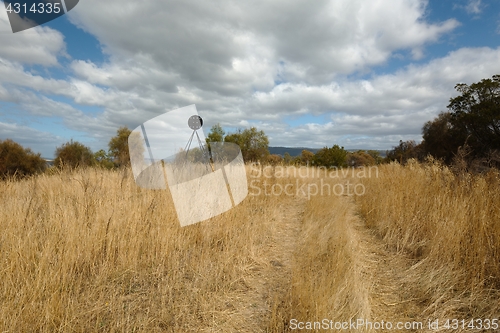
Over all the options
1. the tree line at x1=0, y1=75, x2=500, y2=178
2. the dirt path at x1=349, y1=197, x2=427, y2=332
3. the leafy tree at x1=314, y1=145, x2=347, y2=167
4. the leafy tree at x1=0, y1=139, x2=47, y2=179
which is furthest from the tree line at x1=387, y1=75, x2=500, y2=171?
the leafy tree at x1=0, y1=139, x2=47, y2=179

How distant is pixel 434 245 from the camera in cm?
341

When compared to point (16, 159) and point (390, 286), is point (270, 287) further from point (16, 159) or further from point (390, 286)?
point (16, 159)

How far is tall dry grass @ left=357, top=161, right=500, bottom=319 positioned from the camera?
8.08ft

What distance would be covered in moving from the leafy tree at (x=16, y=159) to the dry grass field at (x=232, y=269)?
9.65 metres

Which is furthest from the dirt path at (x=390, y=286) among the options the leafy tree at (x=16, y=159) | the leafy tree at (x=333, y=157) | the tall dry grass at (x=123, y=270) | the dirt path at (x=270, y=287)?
the leafy tree at (x=333, y=157)

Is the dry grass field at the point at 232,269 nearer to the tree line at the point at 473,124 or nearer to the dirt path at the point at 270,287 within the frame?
the dirt path at the point at 270,287

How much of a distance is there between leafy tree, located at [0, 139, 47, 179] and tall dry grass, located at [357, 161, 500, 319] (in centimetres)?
1379

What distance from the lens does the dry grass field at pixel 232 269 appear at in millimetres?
2129

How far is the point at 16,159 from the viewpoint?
10336 millimetres

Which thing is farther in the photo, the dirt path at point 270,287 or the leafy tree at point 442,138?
the leafy tree at point 442,138

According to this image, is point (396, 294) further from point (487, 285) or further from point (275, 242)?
point (275, 242)

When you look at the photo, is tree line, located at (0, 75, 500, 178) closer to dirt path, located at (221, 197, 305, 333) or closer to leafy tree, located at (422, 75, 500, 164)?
leafy tree, located at (422, 75, 500, 164)

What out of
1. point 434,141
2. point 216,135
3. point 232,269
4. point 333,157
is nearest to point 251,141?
point 216,135

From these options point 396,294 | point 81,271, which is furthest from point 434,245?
point 81,271
